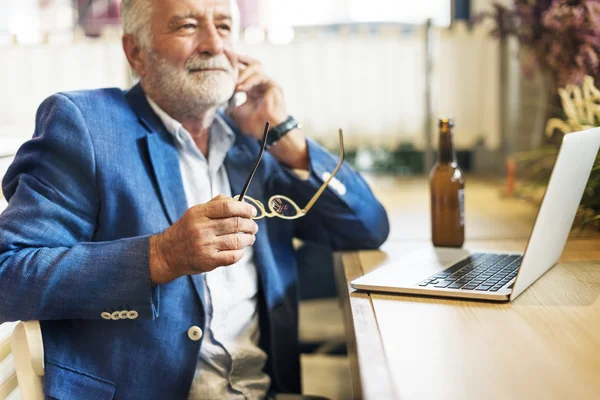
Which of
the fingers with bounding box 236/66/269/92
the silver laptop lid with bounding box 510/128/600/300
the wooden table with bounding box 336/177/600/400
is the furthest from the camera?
the fingers with bounding box 236/66/269/92

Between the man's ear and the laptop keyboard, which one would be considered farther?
the man's ear

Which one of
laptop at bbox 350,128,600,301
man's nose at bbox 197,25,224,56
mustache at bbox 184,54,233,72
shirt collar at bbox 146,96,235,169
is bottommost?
laptop at bbox 350,128,600,301

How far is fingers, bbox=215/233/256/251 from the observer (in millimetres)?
990

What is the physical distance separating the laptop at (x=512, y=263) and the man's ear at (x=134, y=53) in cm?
63

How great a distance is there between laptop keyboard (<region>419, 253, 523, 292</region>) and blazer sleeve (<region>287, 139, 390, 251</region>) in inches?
9.1

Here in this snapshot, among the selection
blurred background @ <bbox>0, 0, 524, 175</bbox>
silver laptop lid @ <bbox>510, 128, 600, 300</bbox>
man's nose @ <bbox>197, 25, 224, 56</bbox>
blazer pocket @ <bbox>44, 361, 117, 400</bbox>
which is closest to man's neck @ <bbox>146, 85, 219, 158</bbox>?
man's nose @ <bbox>197, 25, 224, 56</bbox>

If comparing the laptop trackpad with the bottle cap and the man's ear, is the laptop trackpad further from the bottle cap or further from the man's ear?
the man's ear

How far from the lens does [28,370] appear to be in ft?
3.35

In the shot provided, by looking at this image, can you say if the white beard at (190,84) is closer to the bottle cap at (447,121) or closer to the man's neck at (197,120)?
the man's neck at (197,120)

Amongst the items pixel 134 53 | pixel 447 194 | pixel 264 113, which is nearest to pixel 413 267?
pixel 447 194

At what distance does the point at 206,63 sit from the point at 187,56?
4 cm

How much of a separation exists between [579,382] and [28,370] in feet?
2.59

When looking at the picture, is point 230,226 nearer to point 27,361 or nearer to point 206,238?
point 206,238

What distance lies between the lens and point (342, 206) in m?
1.38
